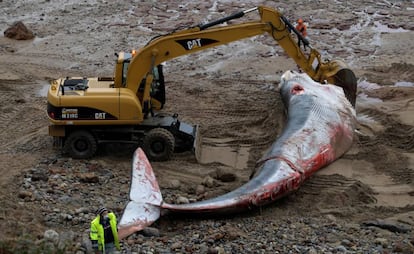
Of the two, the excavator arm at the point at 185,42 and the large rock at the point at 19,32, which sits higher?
the excavator arm at the point at 185,42

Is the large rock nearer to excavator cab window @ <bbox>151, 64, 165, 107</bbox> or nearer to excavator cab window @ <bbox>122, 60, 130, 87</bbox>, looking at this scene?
excavator cab window @ <bbox>151, 64, 165, 107</bbox>

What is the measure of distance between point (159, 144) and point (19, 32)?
35.4ft

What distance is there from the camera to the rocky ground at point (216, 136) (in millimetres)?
10461

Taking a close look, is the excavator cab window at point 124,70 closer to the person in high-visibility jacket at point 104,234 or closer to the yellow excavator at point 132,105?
the yellow excavator at point 132,105

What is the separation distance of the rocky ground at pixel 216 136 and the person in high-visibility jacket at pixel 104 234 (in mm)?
310

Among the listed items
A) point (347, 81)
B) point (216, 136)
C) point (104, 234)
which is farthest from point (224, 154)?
point (104, 234)

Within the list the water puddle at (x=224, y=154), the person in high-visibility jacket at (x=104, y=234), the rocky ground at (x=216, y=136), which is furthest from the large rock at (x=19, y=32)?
the person in high-visibility jacket at (x=104, y=234)

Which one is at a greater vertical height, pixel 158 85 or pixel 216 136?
pixel 158 85

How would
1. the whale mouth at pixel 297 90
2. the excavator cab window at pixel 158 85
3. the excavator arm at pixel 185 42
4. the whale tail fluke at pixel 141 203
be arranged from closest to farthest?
A: the whale tail fluke at pixel 141 203 < the excavator arm at pixel 185 42 < the excavator cab window at pixel 158 85 < the whale mouth at pixel 297 90

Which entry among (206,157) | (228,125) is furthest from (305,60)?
(206,157)

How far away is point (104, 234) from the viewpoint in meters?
9.40

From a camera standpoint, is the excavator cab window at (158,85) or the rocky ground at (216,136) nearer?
the rocky ground at (216,136)

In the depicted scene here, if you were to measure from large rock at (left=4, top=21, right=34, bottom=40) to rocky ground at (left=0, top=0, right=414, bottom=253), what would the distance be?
0.73 ft

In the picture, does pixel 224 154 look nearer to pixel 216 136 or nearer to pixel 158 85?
pixel 216 136
